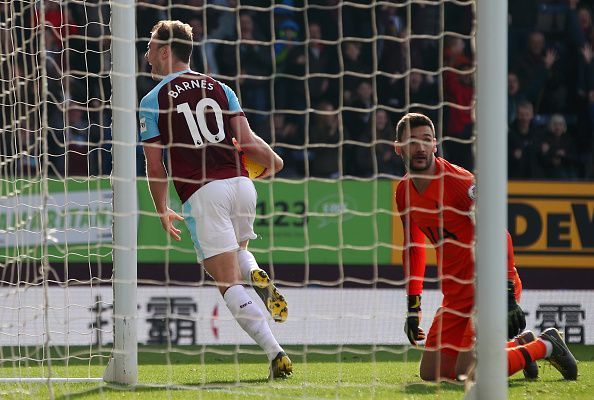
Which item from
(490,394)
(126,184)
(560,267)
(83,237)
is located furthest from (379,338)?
(490,394)

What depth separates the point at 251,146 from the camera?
19.0 feet

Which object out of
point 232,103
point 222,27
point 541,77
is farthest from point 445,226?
point 541,77

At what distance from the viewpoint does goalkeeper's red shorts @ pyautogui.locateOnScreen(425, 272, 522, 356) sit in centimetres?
589

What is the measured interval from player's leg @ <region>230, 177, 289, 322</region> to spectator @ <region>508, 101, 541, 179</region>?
16.6 feet

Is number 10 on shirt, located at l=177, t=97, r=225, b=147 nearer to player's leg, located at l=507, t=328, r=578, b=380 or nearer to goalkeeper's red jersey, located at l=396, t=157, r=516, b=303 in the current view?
goalkeeper's red jersey, located at l=396, t=157, r=516, b=303

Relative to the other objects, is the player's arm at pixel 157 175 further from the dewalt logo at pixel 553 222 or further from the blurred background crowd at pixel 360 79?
the dewalt logo at pixel 553 222

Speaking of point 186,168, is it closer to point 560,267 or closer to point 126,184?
point 126,184

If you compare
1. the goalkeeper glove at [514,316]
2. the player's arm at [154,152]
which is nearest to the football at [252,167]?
the player's arm at [154,152]

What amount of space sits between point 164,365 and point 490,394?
11.6ft

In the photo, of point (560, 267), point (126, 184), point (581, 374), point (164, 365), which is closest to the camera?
point (126, 184)

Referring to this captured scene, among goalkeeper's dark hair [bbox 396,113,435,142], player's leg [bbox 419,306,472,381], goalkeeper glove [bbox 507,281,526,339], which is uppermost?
goalkeeper's dark hair [bbox 396,113,435,142]

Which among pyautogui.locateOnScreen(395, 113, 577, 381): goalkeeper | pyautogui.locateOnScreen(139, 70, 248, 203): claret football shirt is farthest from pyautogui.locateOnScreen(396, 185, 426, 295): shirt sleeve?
pyautogui.locateOnScreen(139, 70, 248, 203): claret football shirt

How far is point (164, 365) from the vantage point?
7371 millimetres

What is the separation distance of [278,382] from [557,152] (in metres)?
5.81
